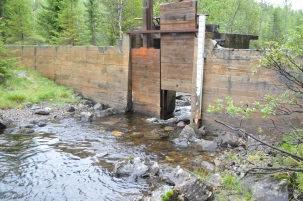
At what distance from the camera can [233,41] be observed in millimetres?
17531

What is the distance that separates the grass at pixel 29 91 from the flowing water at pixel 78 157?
11.6 ft

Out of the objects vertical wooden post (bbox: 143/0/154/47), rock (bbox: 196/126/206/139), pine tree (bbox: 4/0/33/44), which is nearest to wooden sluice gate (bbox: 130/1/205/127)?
vertical wooden post (bbox: 143/0/154/47)

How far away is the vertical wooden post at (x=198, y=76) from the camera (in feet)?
47.2

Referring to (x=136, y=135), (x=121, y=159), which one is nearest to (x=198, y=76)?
(x=136, y=135)

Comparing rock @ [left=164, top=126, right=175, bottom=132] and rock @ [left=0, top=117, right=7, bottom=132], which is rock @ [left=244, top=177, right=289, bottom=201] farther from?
rock @ [left=0, top=117, right=7, bottom=132]

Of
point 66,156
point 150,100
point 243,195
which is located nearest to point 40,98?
point 150,100

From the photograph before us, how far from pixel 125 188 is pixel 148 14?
32.2ft

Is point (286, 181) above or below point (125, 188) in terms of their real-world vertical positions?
above

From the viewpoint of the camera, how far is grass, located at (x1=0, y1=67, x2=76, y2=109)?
62.0 ft

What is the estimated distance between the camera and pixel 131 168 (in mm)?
10289

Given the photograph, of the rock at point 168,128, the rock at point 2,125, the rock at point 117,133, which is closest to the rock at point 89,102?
the rock at point 2,125

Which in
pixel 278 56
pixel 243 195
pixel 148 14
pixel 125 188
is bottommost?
pixel 125 188

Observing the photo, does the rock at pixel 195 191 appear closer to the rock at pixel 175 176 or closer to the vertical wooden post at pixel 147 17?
the rock at pixel 175 176

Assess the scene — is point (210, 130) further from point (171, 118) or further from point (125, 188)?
point (125, 188)
